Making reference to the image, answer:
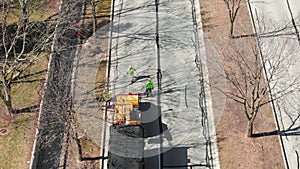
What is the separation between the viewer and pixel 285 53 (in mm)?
33281

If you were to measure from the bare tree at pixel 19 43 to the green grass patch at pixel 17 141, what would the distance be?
1.06 meters

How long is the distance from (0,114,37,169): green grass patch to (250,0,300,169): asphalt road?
16.5 metres

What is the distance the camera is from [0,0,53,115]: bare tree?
3006 cm

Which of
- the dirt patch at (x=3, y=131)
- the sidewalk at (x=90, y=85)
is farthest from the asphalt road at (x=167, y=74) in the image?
the dirt patch at (x=3, y=131)

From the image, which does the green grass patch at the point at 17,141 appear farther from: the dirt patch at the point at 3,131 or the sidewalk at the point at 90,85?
the sidewalk at the point at 90,85

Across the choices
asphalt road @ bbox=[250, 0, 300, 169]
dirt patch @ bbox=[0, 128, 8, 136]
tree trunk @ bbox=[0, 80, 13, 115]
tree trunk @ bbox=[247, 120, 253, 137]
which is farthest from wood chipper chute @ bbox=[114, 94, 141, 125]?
asphalt road @ bbox=[250, 0, 300, 169]

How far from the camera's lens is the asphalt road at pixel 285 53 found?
2833cm

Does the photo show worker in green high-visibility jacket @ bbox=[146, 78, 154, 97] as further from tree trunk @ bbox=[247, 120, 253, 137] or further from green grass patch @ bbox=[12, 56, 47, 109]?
green grass patch @ bbox=[12, 56, 47, 109]

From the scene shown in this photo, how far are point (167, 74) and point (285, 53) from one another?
912cm

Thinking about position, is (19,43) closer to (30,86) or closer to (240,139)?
(30,86)

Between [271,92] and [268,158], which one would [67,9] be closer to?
[271,92]

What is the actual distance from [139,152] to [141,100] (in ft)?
17.2

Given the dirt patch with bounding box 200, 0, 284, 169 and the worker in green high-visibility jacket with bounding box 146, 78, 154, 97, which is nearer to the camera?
the dirt patch with bounding box 200, 0, 284, 169

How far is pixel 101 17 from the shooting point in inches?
1473
